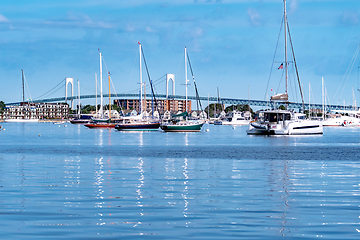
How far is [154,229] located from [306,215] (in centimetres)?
346

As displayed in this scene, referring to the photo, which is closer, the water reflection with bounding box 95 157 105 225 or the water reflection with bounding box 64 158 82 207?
the water reflection with bounding box 95 157 105 225

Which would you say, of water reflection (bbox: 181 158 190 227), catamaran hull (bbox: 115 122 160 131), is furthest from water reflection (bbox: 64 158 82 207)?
catamaran hull (bbox: 115 122 160 131)

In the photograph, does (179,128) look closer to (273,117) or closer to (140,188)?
(273,117)

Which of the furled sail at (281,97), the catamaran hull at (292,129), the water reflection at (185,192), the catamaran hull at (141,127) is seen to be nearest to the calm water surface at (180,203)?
the water reflection at (185,192)

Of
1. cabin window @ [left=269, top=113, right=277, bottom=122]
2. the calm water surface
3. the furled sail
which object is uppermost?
the furled sail

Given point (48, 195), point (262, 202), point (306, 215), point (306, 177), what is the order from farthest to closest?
point (306, 177) < point (48, 195) < point (262, 202) < point (306, 215)

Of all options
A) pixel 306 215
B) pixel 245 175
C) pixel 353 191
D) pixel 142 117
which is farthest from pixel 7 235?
pixel 142 117

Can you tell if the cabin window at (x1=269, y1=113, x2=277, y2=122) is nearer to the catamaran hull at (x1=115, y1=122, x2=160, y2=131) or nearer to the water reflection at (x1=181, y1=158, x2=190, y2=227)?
the catamaran hull at (x1=115, y1=122, x2=160, y2=131)

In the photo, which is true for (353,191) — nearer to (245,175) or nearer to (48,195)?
(245,175)

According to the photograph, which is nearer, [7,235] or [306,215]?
[7,235]

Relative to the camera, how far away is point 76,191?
16125 millimetres

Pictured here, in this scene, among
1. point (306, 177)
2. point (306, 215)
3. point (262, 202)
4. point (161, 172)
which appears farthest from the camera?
point (161, 172)

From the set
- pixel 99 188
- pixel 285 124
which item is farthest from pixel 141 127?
pixel 99 188

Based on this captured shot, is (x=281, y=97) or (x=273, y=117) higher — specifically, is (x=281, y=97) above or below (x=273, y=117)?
above
